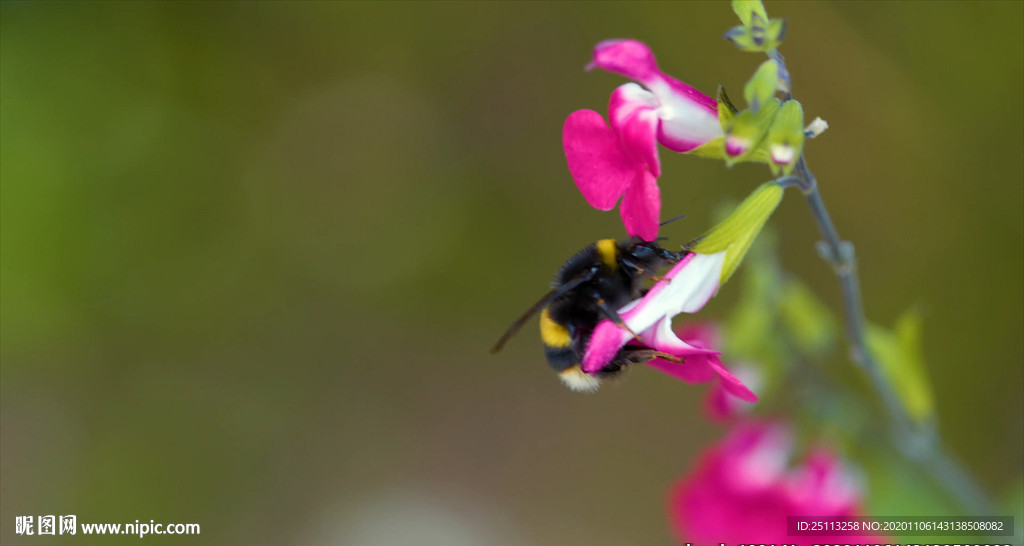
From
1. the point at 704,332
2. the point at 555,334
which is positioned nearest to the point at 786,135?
the point at 555,334

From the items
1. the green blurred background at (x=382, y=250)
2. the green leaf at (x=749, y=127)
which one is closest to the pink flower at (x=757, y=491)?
the green blurred background at (x=382, y=250)

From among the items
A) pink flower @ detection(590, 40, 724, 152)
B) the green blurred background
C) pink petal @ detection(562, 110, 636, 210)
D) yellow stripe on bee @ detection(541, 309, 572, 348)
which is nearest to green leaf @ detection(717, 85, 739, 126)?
pink flower @ detection(590, 40, 724, 152)

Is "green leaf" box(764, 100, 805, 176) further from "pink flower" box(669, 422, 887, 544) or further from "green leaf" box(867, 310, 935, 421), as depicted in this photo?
"pink flower" box(669, 422, 887, 544)

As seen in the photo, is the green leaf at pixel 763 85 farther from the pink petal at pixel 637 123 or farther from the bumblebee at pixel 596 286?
the bumblebee at pixel 596 286

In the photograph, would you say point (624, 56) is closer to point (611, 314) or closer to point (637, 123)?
point (637, 123)

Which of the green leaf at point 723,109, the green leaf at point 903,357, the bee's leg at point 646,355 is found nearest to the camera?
the green leaf at point 723,109
